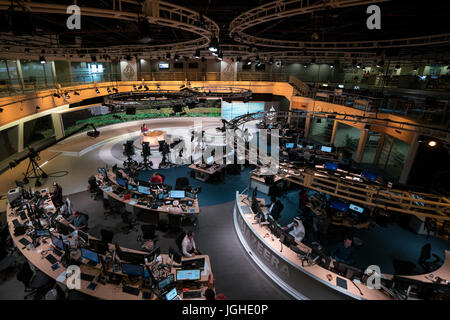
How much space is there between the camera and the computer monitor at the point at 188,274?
513cm

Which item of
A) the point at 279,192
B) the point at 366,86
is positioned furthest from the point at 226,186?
the point at 366,86

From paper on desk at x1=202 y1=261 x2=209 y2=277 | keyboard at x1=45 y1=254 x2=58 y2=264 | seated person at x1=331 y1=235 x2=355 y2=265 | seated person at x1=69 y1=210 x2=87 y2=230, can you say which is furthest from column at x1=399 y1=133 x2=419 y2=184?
keyboard at x1=45 y1=254 x2=58 y2=264

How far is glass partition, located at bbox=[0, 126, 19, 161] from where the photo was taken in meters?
14.9

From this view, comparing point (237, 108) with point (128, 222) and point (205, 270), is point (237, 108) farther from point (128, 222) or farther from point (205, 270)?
point (205, 270)

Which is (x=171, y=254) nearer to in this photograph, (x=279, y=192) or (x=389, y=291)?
(x=389, y=291)

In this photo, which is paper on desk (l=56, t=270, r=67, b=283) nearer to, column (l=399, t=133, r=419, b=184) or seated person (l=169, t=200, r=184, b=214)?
seated person (l=169, t=200, r=184, b=214)

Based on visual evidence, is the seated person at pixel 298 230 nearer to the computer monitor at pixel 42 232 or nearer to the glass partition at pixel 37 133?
the computer monitor at pixel 42 232

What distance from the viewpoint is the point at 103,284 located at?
526cm

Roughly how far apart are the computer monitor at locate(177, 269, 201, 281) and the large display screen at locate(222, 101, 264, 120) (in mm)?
20885

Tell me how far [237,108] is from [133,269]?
2150 cm

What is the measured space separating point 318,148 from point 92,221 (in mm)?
12162

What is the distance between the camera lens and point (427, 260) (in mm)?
7426

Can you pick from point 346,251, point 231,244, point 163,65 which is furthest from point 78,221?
point 163,65

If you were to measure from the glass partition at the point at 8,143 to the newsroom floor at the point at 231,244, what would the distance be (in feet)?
28.3
